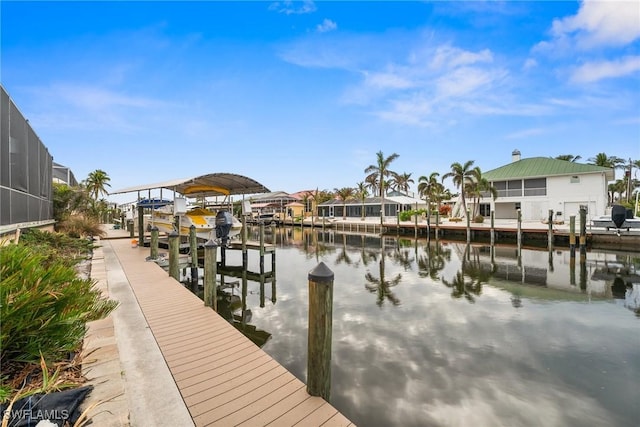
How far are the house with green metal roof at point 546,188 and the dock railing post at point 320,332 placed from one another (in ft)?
115

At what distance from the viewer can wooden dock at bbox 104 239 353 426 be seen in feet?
9.34

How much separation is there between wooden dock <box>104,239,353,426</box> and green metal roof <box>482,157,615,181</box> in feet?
120

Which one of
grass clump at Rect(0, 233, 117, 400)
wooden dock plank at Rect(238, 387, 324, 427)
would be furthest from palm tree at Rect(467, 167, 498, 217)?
grass clump at Rect(0, 233, 117, 400)

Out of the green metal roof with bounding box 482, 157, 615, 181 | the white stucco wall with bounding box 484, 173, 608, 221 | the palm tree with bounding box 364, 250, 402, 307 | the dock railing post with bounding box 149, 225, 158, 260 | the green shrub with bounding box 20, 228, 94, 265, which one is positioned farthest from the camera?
the green metal roof with bounding box 482, 157, 615, 181

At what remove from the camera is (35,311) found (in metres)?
2.63

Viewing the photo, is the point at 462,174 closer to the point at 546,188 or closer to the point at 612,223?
the point at 546,188

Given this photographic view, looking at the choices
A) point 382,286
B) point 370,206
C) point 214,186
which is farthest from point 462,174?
point 214,186

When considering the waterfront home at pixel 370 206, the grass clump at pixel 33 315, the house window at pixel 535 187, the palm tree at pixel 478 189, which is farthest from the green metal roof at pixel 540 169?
the grass clump at pixel 33 315

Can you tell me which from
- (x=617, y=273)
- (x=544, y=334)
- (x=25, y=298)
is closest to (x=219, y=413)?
(x=25, y=298)

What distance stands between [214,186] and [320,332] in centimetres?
1344

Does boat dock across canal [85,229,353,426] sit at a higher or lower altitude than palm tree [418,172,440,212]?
lower

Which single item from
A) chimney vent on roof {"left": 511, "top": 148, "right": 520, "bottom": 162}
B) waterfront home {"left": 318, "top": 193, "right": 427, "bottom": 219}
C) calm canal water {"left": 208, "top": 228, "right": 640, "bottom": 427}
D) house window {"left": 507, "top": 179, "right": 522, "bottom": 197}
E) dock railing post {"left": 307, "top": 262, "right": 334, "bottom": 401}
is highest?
chimney vent on roof {"left": 511, "top": 148, "right": 520, "bottom": 162}

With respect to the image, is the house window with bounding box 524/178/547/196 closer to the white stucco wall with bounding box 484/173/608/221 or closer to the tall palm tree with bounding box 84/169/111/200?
the white stucco wall with bounding box 484/173/608/221

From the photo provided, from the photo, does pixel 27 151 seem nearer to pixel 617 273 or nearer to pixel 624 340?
pixel 624 340
